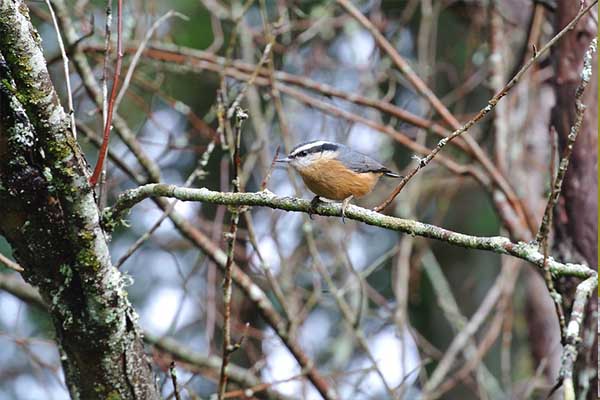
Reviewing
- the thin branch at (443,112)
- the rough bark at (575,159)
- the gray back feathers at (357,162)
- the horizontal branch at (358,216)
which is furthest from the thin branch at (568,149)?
the thin branch at (443,112)

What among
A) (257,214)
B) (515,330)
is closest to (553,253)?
(257,214)

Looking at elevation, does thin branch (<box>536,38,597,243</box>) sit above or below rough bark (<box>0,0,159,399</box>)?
below

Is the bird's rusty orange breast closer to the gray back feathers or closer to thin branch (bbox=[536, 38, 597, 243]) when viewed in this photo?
the gray back feathers

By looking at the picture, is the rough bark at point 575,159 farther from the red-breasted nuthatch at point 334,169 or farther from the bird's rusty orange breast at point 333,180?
the bird's rusty orange breast at point 333,180

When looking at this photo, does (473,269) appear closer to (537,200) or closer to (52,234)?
(537,200)

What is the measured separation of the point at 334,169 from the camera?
8.39ft

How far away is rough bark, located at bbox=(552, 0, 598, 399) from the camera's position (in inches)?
121

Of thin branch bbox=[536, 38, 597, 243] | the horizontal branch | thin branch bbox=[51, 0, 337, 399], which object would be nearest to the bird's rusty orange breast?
the horizontal branch

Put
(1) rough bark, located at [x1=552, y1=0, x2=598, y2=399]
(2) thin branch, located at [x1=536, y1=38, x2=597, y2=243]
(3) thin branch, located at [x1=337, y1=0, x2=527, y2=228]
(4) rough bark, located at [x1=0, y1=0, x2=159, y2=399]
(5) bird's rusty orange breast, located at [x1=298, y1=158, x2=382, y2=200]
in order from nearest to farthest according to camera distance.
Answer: (2) thin branch, located at [x1=536, y1=38, x2=597, y2=243]
(4) rough bark, located at [x1=0, y1=0, x2=159, y2=399]
(5) bird's rusty orange breast, located at [x1=298, y1=158, x2=382, y2=200]
(1) rough bark, located at [x1=552, y1=0, x2=598, y2=399]
(3) thin branch, located at [x1=337, y1=0, x2=527, y2=228]

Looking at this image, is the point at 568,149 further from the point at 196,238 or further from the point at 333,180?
the point at 196,238

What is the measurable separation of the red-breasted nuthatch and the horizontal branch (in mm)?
404

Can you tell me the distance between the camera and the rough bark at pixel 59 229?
181cm

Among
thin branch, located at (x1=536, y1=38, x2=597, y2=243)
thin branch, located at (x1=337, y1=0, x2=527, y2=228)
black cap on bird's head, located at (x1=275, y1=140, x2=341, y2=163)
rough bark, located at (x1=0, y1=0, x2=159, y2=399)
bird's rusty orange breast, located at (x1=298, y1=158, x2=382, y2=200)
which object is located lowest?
thin branch, located at (x1=536, y1=38, x2=597, y2=243)

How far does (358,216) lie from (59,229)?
Result: 748 mm
